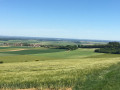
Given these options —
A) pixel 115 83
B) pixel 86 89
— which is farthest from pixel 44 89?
pixel 115 83

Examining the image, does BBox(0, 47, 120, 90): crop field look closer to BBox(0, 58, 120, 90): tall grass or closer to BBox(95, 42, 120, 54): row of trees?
BBox(0, 58, 120, 90): tall grass

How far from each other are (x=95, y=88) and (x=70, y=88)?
1834mm

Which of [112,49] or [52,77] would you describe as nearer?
[52,77]

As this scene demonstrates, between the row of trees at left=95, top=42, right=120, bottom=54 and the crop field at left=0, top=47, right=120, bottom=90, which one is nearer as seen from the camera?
the crop field at left=0, top=47, right=120, bottom=90

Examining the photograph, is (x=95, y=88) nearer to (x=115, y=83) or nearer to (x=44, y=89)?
(x=115, y=83)

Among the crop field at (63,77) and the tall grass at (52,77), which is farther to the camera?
the tall grass at (52,77)

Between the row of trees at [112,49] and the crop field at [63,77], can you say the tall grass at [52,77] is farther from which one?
the row of trees at [112,49]

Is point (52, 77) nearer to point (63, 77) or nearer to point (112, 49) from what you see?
point (63, 77)

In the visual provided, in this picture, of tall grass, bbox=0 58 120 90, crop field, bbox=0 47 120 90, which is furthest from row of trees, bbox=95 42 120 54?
tall grass, bbox=0 58 120 90

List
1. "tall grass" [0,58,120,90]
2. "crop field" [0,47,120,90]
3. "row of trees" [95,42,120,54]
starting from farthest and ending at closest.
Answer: "row of trees" [95,42,120,54]
"tall grass" [0,58,120,90]
"crop field" [0,47,120,90]

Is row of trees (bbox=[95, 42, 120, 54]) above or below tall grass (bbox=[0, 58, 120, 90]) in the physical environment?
below

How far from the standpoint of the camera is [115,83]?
41.1 feet

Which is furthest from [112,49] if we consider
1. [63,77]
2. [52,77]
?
[52,77]

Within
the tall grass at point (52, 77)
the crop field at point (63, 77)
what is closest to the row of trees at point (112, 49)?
the crop field at point (63, 77)
